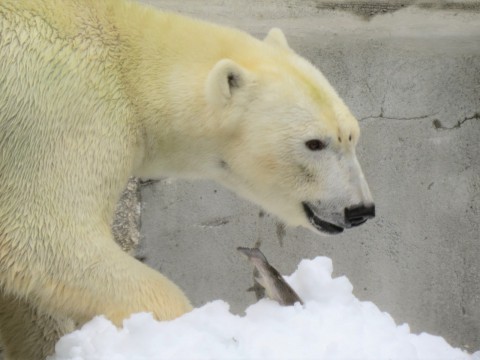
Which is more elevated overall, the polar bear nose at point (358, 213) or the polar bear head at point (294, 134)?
the polar bear head at point (294, 134)

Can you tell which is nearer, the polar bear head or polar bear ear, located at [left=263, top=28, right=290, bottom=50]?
the polar bear head

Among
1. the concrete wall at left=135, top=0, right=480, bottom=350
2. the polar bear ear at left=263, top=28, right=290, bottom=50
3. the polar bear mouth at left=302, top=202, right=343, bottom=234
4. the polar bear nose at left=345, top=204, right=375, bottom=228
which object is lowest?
the concrete wall at left=135, top=0, right=480, bottom=350

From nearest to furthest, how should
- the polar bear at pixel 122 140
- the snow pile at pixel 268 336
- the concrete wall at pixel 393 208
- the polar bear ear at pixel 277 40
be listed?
the snow pile at pixel 268 336, the polar bear at pixel 122 140, the polar bear ear at pixel 277 40, the concrete wall at pixel 393 208

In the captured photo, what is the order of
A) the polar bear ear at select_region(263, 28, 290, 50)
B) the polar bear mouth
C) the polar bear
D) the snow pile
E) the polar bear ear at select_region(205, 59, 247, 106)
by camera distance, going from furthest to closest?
the polar bear ear at select_region(263, 28, 290, 50)
the polar bear mouth
the polar bear ear at select_region(205, 59, 247, 106)
the polar bear
the snow pile

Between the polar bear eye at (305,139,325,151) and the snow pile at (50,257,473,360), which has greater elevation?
the polar bear eye at (305,139,325,151)

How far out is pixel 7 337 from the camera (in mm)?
2520

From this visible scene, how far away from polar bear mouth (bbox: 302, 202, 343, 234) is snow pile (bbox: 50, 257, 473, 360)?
14.8 inches

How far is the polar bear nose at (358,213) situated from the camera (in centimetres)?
221

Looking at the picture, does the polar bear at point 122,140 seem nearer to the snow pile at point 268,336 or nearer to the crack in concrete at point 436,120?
the snow pile at point 268,336

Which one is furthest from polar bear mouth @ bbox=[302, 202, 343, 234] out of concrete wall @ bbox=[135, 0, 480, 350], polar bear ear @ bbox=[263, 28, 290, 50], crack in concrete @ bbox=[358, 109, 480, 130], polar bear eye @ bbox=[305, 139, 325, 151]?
crack in concrete @ bbox=[358, 109, 480, 130]

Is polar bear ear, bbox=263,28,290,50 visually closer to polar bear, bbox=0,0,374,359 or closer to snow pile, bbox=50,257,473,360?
polar bear, bbox=0,0,374,359

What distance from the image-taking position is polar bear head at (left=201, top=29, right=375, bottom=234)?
222 cm

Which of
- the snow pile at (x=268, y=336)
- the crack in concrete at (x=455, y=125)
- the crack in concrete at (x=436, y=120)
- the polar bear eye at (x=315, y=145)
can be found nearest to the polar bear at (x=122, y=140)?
the polar bear eye at (x=315, y=145)

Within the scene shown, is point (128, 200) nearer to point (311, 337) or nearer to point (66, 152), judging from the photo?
point (66, 152)
